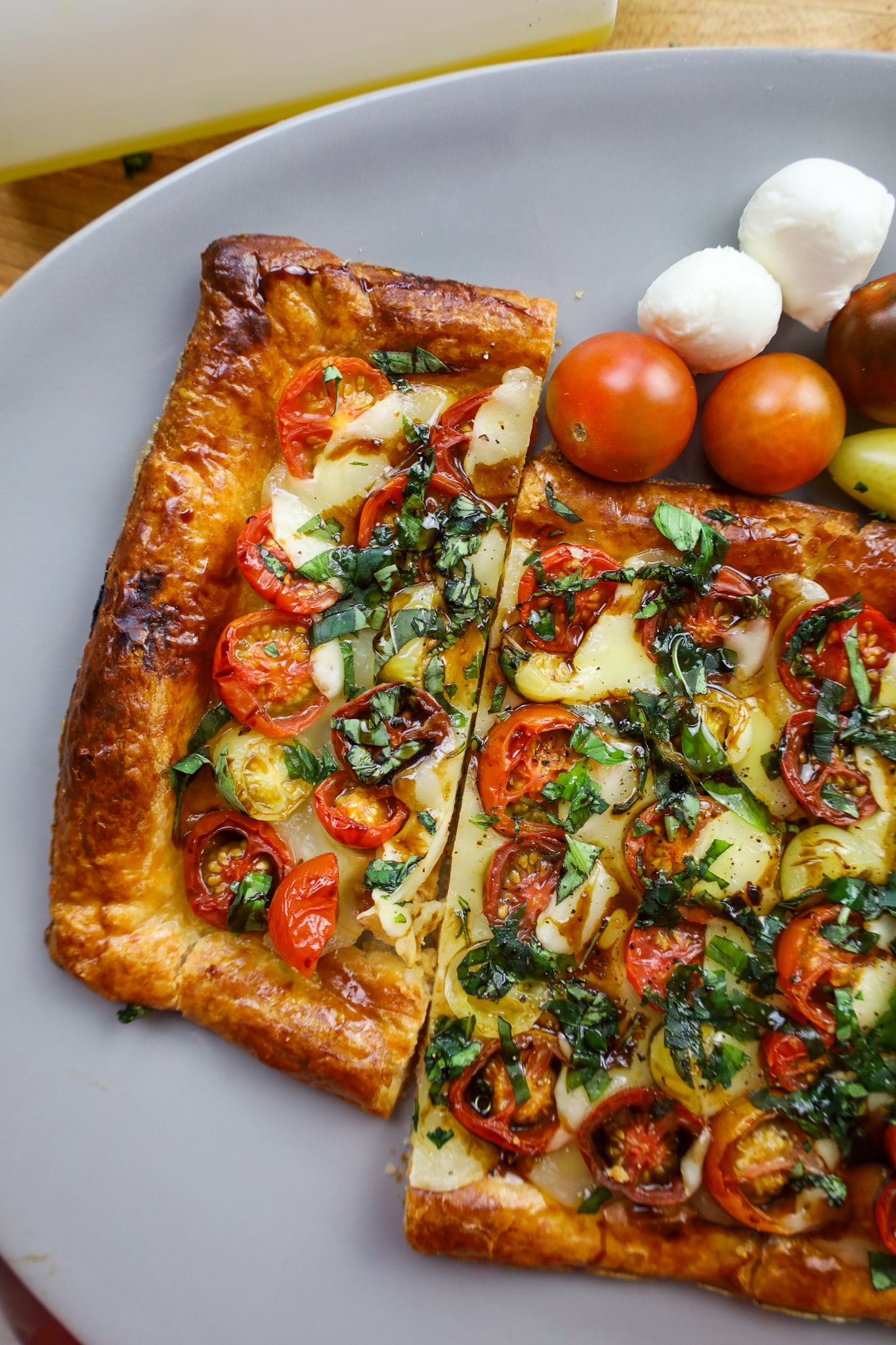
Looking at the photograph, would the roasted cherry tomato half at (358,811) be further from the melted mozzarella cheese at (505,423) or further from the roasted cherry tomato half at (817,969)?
the roasted cherry tomato half at (817,969)

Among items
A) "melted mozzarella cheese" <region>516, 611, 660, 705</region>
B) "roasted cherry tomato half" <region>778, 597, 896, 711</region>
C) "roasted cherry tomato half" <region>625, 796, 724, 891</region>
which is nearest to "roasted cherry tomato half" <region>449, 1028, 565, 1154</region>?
"roasted cherry tomato half" <region>625, 796, 724, 891</region>

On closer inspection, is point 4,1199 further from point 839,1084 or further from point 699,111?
point 699,111

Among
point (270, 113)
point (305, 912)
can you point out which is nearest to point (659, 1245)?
point (305, 912)

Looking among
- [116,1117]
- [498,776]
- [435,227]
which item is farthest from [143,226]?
[116,1117]

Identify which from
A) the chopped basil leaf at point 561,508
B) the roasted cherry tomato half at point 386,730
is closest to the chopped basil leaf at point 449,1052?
the roasted cherry tomato half at point 386,730

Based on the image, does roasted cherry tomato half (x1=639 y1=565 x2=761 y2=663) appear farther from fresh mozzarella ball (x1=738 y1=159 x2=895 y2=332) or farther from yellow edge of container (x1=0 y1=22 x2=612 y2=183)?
yellow edge of container (x1=0 y1=22 x2=612 y2=183)

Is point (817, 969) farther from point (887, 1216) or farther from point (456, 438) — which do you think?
point (456, 438)
